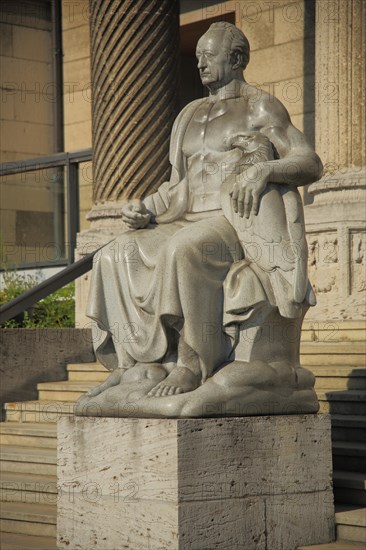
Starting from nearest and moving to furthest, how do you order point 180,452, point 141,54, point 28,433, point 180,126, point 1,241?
point 180,452, point 180,126, point 28,433, point 141,54, point 1,241

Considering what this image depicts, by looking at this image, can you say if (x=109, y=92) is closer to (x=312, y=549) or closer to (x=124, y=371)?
(x=124, y=371)

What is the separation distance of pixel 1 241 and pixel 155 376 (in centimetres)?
1033

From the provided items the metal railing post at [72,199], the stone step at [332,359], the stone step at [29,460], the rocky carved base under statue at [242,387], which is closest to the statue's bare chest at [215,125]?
the rocky carved base under statue at [242,387]

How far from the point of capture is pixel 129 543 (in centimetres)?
692

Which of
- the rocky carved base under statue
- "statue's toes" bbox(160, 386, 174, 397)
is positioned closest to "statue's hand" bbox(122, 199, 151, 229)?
the rocky carved base under statue

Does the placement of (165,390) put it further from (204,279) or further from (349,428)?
(349,428)

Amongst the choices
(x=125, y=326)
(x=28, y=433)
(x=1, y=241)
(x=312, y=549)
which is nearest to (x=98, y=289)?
(x=125, y=326)

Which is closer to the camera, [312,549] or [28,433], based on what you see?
[312,549]

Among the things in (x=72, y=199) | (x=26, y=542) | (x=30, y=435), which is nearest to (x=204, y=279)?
(x=26, y=542)

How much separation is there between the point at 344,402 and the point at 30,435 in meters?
2.63

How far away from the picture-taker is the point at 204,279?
704 centimetres

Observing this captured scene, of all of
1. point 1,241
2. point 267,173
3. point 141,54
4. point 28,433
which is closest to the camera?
point 267,173

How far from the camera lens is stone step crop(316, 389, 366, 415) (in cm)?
848

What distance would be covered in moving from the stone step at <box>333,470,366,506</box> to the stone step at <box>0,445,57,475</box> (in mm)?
2176
